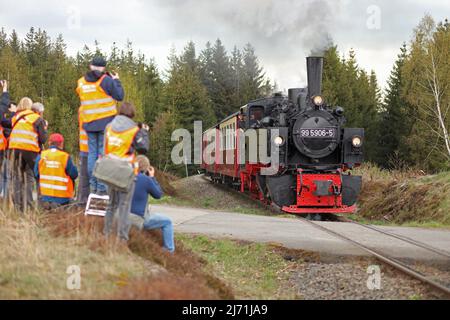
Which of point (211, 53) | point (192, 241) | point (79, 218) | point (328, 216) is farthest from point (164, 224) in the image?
point (211, 53)

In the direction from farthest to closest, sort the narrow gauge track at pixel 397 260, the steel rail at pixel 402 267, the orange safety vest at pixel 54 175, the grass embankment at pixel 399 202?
the grass embankment at pixel 399 202 → the orange safety vest at pixel 54 175 → the narrow gauge track at pixel 397 260 → the steel rail at pixel 402 267

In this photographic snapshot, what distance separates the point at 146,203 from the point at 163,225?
16.6 inches

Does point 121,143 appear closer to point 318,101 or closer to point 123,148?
point 123,148

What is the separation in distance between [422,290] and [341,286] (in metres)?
1.04

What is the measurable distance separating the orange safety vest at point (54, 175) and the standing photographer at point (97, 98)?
471 millimetres

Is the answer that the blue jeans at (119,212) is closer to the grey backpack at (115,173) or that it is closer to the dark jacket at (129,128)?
the grey backpack at (115,173)

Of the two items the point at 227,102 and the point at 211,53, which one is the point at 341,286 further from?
the point at 211,53

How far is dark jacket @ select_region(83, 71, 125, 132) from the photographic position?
820 centimetres

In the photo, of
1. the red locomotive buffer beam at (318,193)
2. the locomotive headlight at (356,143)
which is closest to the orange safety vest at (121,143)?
the red locomotive buffer beam at (318,193)

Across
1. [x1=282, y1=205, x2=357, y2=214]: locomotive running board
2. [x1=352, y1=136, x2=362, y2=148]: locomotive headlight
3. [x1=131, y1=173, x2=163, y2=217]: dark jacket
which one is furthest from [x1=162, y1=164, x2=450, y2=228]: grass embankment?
[x1=131, y1=173, x2=163, y2=217]: dark jacket

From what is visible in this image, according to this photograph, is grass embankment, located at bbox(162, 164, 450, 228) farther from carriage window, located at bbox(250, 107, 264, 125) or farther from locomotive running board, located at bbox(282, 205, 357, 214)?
carriage window, located at bbox(250, 107, 264, 125)

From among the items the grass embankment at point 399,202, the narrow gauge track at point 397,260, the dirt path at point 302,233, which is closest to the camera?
the narrow gauge track at point 397,260

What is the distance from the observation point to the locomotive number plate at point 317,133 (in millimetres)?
15977

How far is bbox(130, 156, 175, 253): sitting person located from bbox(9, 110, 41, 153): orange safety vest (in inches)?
80.2
